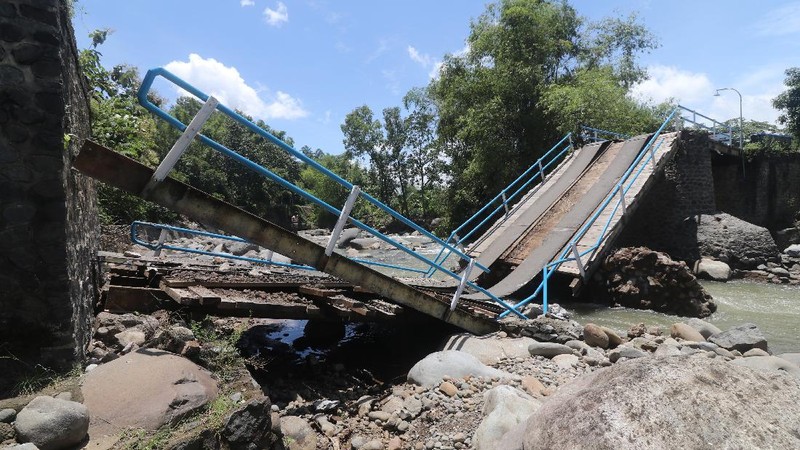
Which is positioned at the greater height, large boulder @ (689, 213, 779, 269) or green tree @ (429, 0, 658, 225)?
green tree @ (429, 0, 658, 225)

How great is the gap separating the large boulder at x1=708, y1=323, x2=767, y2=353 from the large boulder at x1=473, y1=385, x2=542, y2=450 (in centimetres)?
439

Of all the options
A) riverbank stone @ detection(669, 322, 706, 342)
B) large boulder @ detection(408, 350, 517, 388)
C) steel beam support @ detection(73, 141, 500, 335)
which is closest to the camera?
steel beam support @ detection(73, 141, 500, 335)

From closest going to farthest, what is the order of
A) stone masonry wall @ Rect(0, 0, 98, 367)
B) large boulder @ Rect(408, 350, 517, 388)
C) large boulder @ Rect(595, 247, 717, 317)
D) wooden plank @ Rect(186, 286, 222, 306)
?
1. stone masonry wall @ Rect(0, 0, 98, 367)
2. wooden plank @ Rect(186, 286, 222, 306)
3. large boulder @ Rect(408, 350, 517, 388)
4. large boulder @ Rect(595, 247, 717, 317)

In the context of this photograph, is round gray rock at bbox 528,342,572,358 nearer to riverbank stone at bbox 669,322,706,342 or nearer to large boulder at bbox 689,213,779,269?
riverbank stone at bbox 669,322,706,342

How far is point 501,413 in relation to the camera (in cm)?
416

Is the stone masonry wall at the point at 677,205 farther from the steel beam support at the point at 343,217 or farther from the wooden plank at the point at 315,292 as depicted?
the steel beam support at the point at 343,217

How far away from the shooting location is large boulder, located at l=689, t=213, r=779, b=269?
13.8 m

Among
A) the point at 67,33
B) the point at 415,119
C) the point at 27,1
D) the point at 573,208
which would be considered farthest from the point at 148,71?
the point at 415,119

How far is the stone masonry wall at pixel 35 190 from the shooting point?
349 cm

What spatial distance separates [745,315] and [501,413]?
28.1ft

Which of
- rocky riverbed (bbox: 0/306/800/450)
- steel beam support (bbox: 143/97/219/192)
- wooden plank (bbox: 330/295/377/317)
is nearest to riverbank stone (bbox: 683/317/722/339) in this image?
rocky riverbed (bbox: 0/306/800/450)

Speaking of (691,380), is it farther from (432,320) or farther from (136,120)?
(136,120)

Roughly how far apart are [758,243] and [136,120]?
52.1ft

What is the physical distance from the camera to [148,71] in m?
4.25
